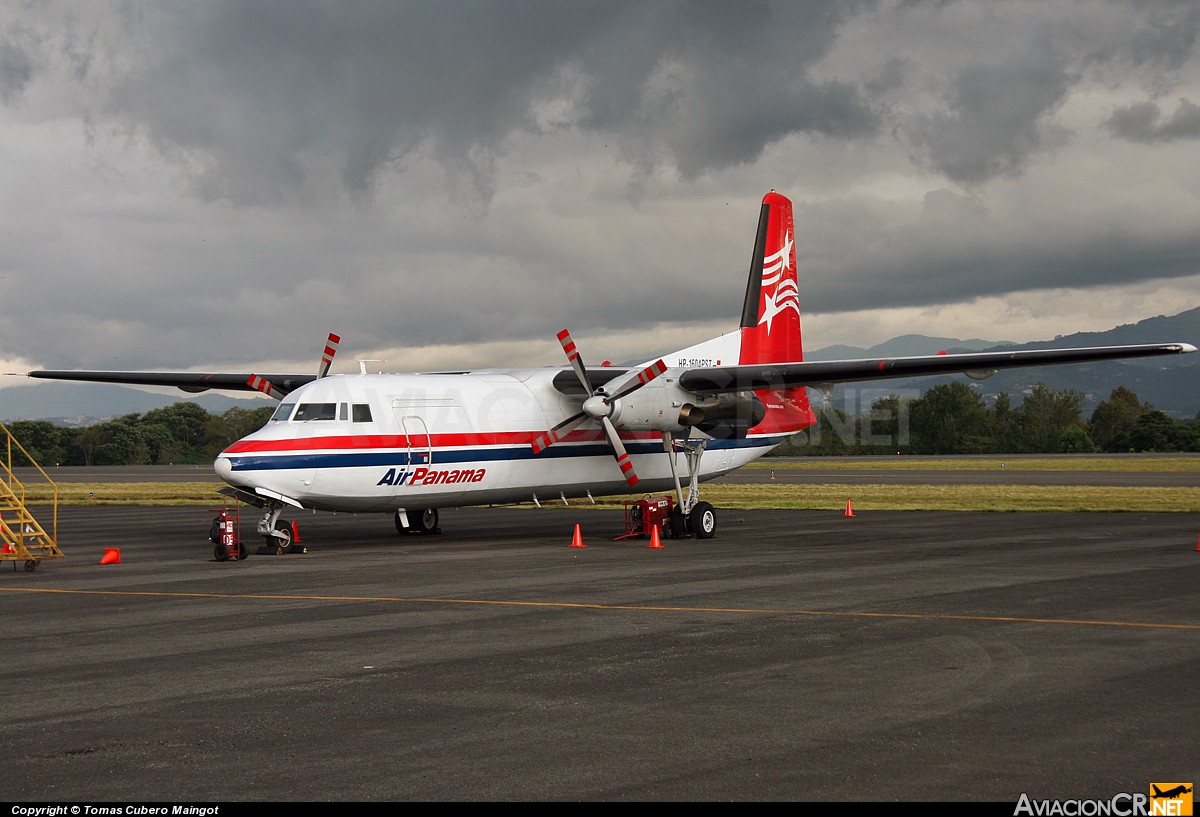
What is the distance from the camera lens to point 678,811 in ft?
20.2

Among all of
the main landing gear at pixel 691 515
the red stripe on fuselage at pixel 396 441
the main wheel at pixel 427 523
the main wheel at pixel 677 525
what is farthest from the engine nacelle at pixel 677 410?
the main wheel at pixel 427 523

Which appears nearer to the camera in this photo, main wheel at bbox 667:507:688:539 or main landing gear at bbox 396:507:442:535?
main wheel at bbox 667:507:688:539

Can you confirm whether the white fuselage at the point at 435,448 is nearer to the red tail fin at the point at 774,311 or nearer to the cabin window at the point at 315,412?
the cabin window at the point at 315,412

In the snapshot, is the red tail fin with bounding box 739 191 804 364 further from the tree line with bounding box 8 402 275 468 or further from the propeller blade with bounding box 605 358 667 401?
the tree line with bounding box 8 402 275 468

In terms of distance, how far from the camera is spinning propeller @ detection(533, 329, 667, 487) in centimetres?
2450

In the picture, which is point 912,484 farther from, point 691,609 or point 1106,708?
point 1106,708

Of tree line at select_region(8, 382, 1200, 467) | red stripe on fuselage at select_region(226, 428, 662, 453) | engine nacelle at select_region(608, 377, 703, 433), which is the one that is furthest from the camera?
tree line at select_region(8, 382, 1200, 467)

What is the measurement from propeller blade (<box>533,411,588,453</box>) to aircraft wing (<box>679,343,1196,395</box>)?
247cm

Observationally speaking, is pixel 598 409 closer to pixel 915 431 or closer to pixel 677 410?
pixel 677 410

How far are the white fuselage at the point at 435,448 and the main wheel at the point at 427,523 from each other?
8.75ft

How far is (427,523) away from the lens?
27.4 m

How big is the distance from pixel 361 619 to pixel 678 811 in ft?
26.8

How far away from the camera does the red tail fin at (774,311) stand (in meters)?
29.2

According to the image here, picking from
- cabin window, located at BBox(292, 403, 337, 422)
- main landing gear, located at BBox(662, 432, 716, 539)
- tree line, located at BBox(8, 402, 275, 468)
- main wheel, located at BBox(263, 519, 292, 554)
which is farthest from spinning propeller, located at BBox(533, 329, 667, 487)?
tree line, located at BBox(8, 402, 275, 468)
